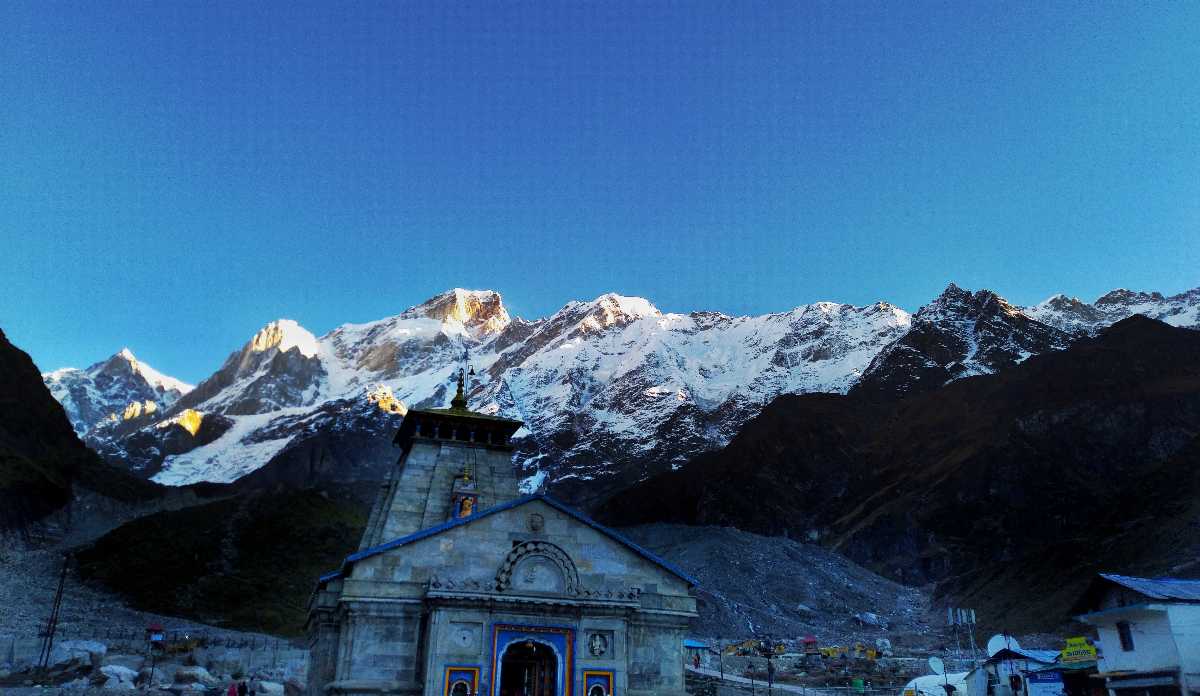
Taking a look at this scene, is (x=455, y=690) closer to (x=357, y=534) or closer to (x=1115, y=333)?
(x=357, y=534)

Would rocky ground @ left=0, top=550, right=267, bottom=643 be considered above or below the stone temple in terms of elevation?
Result: above

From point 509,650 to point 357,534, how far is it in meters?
122

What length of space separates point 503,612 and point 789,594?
9543cm

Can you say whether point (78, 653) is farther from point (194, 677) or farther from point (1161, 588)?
point (1161, 588)

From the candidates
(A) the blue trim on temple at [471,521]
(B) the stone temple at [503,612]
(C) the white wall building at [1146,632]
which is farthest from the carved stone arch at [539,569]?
(C) the white wall building at [1146,632]

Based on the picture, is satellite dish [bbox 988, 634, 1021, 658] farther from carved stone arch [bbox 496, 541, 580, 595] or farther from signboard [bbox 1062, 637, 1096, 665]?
carved stone arch [bbox 496, 541, 580, 595]

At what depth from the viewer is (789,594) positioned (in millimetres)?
115562

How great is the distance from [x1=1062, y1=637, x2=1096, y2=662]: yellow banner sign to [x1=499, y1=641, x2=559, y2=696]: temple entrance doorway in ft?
83.8

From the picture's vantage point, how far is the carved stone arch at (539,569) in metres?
28.1

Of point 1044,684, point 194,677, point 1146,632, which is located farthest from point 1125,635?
point 194,677

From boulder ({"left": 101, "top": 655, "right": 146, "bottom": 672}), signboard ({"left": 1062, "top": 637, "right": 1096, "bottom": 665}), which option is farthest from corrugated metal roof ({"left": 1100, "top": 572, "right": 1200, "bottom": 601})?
boulder ({"left": 101, "top": 655, "right": 146, "bottom": 672})

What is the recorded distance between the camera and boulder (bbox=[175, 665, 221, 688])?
52000 mm

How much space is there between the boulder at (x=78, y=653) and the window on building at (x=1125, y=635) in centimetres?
5525

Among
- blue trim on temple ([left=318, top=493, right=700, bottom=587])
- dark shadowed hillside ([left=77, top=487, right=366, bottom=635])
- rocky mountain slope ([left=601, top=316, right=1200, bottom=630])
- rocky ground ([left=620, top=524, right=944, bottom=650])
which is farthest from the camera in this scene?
dark shadowed hillside ([left=77, top=487, right=366, bottom=635])
